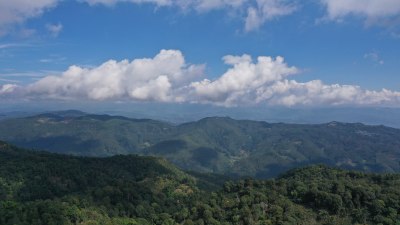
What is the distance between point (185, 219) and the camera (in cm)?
11588

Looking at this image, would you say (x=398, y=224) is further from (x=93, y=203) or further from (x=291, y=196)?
(x=93, y=203)

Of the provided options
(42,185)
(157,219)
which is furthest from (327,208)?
(42,185)

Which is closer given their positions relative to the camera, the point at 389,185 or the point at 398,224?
the point at 398,224

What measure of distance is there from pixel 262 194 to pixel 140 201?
5342 cm

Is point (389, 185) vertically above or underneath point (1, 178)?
above

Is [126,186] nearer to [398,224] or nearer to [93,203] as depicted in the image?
[93,203]

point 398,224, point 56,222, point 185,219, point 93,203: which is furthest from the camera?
point 93,203

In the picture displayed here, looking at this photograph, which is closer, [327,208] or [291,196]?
[327,208]

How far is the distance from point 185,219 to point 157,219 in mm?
10697

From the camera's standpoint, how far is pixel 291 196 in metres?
129

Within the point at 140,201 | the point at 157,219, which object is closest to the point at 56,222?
the point at 157,219

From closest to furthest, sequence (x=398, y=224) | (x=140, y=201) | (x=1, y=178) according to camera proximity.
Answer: (x=398, y=224), (x=140, y=201), (x=1, y=178)

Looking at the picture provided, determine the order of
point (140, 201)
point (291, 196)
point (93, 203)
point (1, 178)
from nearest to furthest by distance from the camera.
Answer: point (291, 196), point (93, 203), point (140, 201), point (1, 178)

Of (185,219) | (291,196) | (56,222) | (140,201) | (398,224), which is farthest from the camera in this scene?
(140,201)
